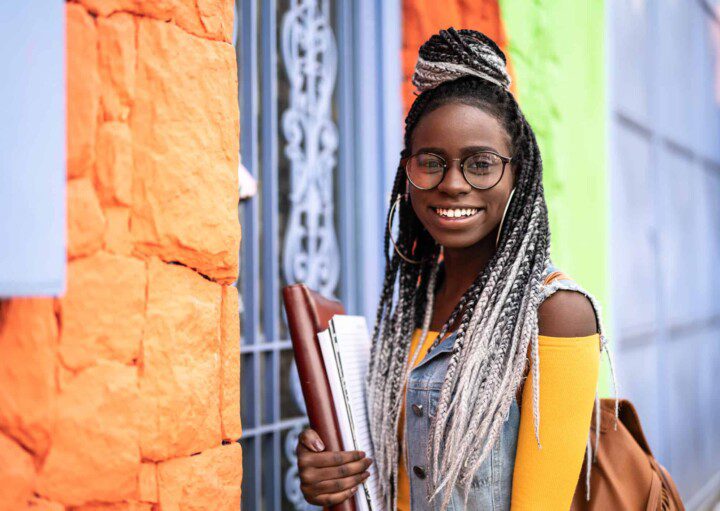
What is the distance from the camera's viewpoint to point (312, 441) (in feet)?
5.19

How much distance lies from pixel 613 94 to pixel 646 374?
2003 millimetres

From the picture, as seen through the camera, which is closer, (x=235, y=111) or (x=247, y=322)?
(x=235, y=111)

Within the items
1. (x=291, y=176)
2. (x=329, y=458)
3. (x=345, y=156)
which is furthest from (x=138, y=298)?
(x=345, y=156)

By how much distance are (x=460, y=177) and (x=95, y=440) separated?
90 centimetres

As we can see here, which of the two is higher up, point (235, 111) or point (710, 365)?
point (235, 111)

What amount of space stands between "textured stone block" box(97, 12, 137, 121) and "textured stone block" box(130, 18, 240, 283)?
18mm

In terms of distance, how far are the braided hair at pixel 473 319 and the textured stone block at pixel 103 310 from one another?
68cm

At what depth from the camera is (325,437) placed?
62.2 inches

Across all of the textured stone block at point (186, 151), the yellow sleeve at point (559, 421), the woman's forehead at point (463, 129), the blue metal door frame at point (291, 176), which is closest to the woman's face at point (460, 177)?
the woman's forehead at point (463, 129)

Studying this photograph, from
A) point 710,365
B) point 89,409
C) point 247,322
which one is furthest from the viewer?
point 710,365

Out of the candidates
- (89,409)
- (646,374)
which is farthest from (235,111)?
(646,374)

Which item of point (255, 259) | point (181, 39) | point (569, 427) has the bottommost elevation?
point (569, 427)

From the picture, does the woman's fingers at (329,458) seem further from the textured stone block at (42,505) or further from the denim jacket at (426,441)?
the textured stone block at (42,505)

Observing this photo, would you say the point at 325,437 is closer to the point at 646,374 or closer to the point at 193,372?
the point at 193,372
